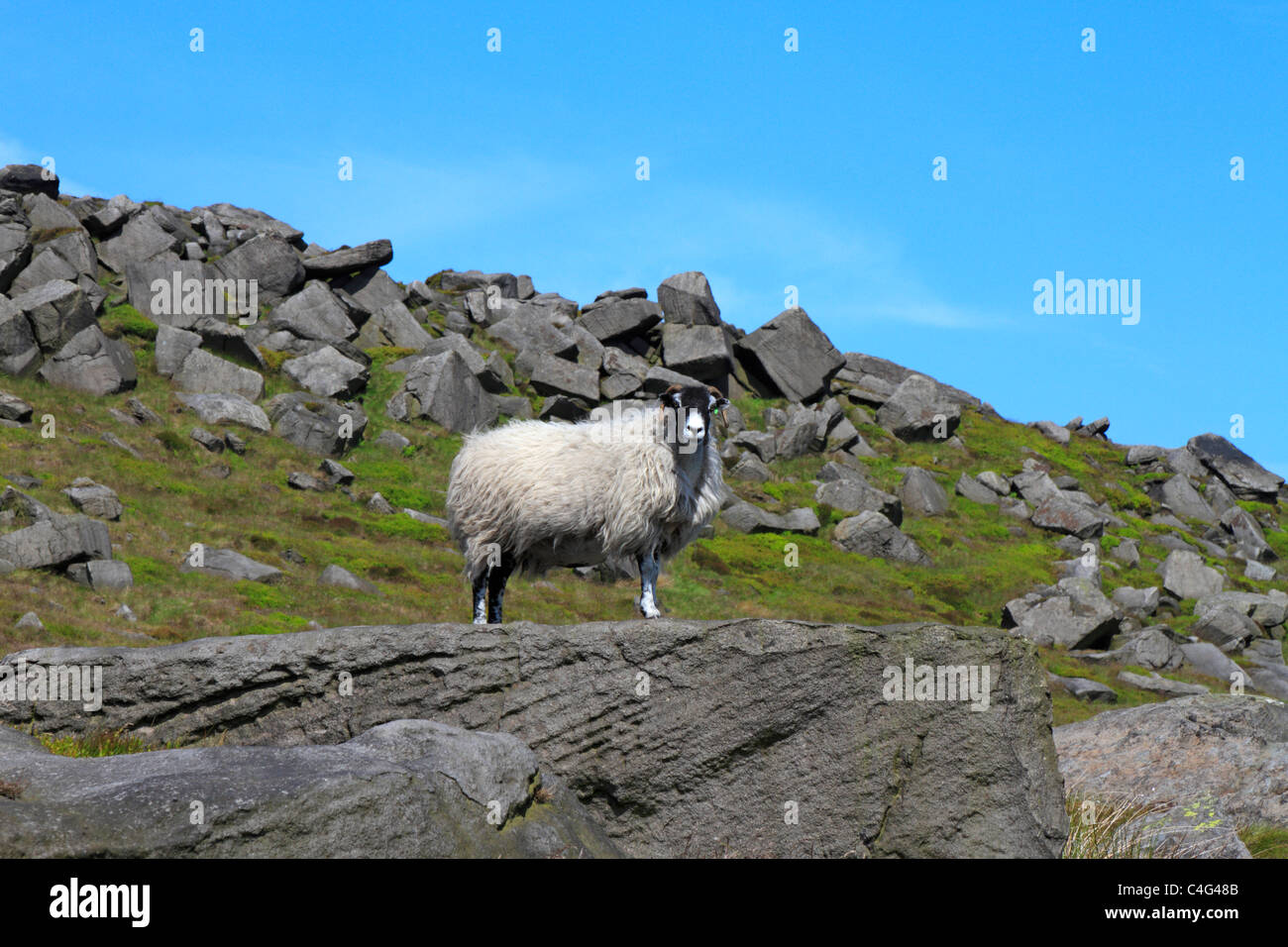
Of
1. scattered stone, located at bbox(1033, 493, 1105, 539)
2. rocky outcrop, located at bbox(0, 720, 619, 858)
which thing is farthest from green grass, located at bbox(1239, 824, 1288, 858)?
scattered stone, located at bbox(1033, 493, 1105, 539)

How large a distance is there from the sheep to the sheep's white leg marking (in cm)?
2

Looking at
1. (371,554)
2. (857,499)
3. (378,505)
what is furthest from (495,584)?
(857,499)

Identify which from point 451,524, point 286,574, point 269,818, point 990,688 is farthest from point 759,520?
point 269,818

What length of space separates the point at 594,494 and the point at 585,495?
0.14 metres

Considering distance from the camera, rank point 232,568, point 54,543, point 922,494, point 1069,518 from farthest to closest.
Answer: point 1069,518, point 922,494, point 232,568, point 54,543

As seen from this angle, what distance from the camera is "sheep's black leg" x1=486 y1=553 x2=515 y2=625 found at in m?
15.5

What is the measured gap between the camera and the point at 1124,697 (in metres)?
34.9

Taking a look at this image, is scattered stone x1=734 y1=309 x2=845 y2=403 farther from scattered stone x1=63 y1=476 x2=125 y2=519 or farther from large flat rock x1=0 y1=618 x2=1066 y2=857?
large flat rock x1=0 y1=618 x2=1066 y2=857

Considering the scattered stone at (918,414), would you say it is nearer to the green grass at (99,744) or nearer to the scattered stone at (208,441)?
the scattered stone at (208,441)

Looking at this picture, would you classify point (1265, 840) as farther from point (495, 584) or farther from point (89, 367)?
point (89, 367)

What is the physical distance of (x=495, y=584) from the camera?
15.6 metres

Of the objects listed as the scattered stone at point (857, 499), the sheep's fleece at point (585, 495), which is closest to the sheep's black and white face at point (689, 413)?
the sheep's fleece at point (585, 495)
